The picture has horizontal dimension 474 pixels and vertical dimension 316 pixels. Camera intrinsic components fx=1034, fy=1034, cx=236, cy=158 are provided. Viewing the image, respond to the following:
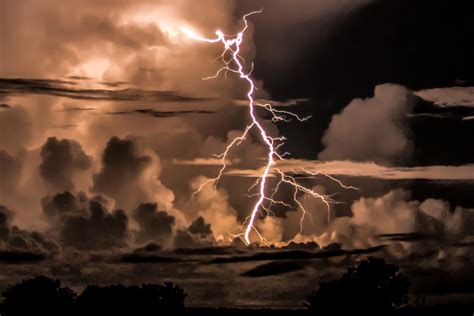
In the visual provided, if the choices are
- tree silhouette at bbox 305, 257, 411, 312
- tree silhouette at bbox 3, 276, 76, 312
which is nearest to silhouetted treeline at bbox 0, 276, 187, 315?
tree silhouette at bbox 3, 276, 76, 312

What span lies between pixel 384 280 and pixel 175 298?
21.6 ft

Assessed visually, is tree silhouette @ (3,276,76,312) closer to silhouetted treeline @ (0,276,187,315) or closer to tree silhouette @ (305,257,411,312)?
silhouetted treeline @ (0,276,187,315)

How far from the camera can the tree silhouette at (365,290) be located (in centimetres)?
3036

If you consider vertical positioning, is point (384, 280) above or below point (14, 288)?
above

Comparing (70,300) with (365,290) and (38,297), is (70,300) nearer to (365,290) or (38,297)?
(38,297)

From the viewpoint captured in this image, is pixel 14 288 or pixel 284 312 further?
pixel 284 312

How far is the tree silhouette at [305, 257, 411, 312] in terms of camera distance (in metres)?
30.4

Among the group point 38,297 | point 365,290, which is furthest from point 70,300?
point 365,290

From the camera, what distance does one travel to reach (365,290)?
102ft

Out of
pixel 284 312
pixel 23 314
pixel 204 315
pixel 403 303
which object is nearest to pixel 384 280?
pixel 403 303

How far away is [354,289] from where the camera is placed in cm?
3097

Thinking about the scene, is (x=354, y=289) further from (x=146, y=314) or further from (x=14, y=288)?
(x=14, y=288)

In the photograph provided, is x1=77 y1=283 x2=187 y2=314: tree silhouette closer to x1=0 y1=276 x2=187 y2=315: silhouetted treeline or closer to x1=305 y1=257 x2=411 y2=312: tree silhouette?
x1=0 y1=276 x2=187 y2=315: silhouetted treeline

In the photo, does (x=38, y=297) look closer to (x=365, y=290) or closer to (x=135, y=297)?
(x=135, y=297)
